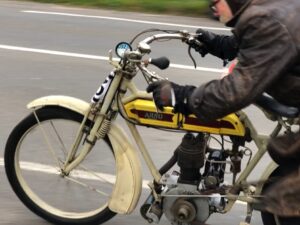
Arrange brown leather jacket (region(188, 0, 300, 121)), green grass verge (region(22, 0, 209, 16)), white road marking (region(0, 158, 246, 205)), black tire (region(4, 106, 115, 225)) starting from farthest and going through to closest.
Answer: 1. green grass verge (region(22, 0, 209, 16))
2. white road marking (region(0, 158, 246, 205))
3. black tire (region(4, 106, 115, 225))
4. brown leather jacket (region(188, 0, 300, 121))

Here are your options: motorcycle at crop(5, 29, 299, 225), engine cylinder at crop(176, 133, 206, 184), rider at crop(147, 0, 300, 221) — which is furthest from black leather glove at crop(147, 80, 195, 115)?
engine cylinder at crop(176, 133, 206, 184)

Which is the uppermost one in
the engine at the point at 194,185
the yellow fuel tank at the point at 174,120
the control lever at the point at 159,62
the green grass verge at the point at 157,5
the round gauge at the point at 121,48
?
the round gauge at the point at 121,48

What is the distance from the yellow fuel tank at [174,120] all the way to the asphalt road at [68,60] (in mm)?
622

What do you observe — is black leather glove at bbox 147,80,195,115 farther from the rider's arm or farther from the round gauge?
the round gauge

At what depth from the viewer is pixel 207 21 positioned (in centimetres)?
1180

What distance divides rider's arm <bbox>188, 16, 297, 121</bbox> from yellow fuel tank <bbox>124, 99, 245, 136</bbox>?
47 centimetres

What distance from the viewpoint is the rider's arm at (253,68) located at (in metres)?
2.83

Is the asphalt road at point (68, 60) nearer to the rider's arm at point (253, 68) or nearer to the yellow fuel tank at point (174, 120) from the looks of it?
the yellow fuel tank at point (174, 120)

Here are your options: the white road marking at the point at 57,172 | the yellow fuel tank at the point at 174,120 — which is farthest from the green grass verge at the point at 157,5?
the yellow fuel tank at the point at 174,120

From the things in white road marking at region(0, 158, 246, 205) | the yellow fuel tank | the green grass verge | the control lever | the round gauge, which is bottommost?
the green grass verge

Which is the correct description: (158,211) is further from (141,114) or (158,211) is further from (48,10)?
(48,10)

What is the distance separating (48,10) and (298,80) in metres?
9.72

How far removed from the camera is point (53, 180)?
446 centimetres

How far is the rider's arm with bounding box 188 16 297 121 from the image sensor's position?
2.83 meters
